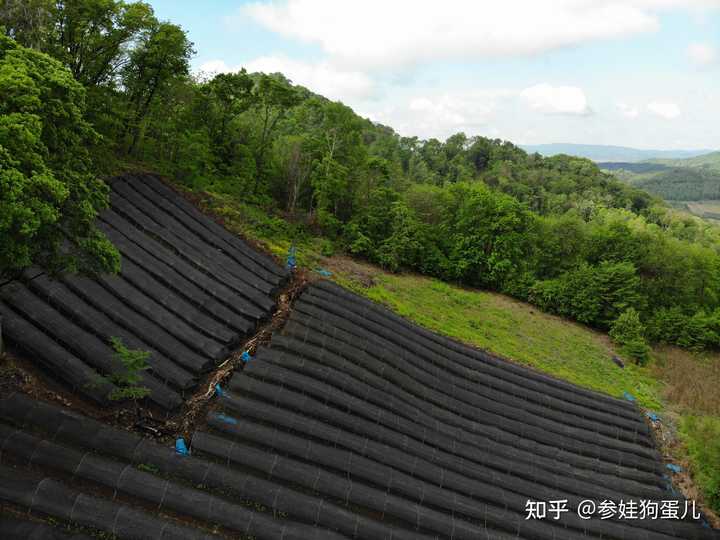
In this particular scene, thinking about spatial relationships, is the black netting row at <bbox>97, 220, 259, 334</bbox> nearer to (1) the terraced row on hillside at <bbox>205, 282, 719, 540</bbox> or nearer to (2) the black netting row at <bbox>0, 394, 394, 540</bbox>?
(1) the terraced row on hillside at <bbox>205, 282, 719, 540</bbox>

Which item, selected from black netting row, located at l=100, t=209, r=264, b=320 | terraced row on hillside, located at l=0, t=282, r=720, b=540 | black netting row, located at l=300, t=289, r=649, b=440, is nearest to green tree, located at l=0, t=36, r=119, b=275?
terraced row on hillside, located at l=0, t=282, r=720, b=540

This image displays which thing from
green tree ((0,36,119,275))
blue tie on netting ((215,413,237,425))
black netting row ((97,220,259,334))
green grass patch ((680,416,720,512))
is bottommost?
green grass patch ((680,416,720,512))

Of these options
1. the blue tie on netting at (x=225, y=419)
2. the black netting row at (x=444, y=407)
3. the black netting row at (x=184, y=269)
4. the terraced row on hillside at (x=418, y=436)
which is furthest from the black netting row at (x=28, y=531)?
the black netting row at (x=184, y=269)

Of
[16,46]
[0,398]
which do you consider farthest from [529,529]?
[16,46]

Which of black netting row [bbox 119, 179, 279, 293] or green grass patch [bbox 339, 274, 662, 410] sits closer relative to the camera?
black netting row [bbox 119, 179, 279, 293]

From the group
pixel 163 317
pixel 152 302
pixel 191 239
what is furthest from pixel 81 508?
pixel 191 239

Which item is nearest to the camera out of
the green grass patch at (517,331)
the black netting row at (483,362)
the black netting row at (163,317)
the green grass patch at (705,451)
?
the black netting row at (163,317)

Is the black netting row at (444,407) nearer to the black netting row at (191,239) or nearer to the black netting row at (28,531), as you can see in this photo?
the black netting row at (191,239)
